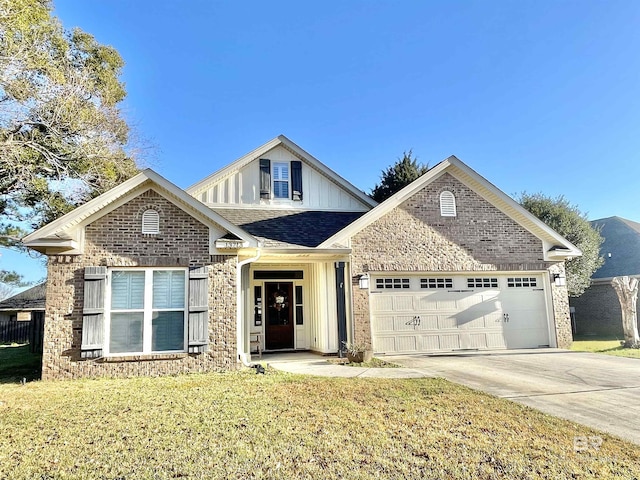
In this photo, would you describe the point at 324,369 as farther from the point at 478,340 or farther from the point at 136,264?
the point at 478,340

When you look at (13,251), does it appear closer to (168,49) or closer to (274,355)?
(168,49)

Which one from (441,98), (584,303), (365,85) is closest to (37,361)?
(365,85)

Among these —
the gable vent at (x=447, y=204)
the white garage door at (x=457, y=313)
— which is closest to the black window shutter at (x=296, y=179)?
the white garage door at (x=457, y=313)

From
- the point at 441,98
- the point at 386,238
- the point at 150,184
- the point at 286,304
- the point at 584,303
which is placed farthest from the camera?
the point at 584,303

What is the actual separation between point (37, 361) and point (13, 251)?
7.57 metres

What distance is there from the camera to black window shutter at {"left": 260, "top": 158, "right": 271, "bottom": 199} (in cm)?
1331

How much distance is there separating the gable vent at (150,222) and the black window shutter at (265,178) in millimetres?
4914

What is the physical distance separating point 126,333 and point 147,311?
0.58 meters

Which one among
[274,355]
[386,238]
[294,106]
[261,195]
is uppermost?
[294,106]

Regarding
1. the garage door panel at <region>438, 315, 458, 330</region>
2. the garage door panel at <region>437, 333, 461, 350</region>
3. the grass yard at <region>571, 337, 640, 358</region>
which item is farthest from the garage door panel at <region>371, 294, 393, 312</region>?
the grass yard at <region>571, 337, 640, 358</region>

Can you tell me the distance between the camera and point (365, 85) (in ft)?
49.4

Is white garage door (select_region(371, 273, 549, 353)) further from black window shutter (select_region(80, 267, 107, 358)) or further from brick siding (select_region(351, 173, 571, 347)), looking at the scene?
black window shutter (select_region(80, 267, 107, 358))

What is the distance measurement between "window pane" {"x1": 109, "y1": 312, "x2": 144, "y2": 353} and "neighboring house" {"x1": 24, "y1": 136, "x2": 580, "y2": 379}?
1.0 inches

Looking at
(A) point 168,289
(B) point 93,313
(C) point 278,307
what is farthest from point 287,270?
(B) point 93,313
